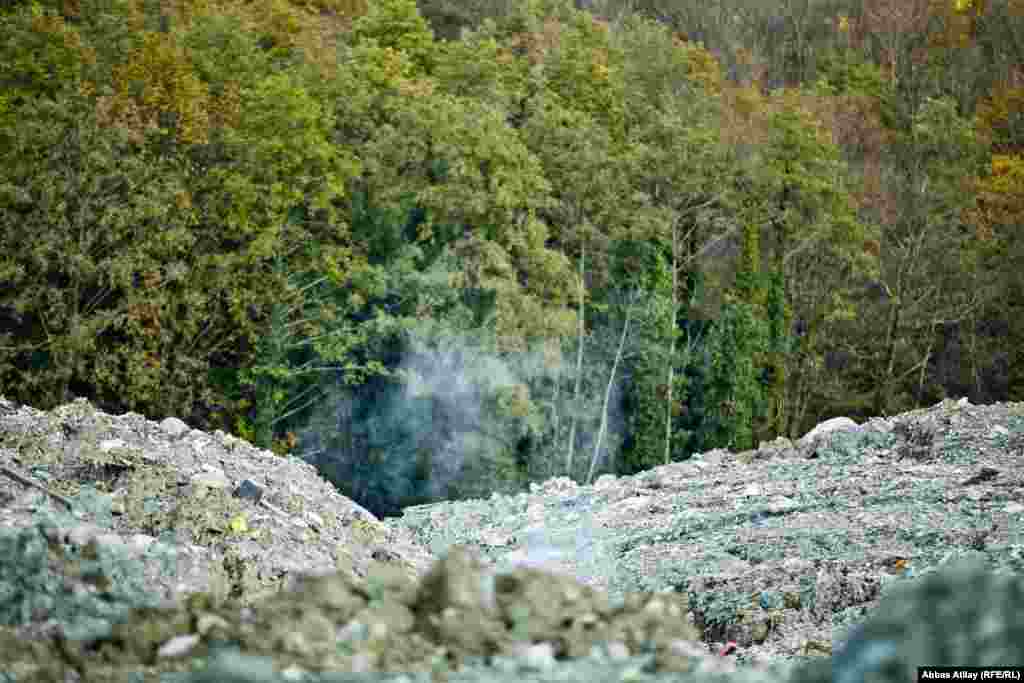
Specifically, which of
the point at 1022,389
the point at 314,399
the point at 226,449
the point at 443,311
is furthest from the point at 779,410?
the point at 226,449

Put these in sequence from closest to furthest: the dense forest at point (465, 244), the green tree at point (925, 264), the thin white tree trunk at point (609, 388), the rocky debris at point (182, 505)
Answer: the rocky debris at point (182, 505)
the dense forest at point (465, 244)
the thin white tree trunk at point (609, 388)
the green tree at point (925, 264)

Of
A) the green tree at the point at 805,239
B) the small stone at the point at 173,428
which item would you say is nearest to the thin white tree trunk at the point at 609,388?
the green tree at the point at 805,239

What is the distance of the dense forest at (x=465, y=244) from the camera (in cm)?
2481

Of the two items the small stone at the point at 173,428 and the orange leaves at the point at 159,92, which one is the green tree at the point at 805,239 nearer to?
the orange leaves at the point at 159,92

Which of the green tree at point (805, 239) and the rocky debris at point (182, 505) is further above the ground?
the rocky debris at point (182, 505)

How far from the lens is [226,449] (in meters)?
13.4

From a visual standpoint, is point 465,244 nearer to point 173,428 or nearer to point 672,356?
point 672,356

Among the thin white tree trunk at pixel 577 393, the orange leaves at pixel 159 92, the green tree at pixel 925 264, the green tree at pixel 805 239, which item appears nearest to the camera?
the orange leaves at pixel 159 92

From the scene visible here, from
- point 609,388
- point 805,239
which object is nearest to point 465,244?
point 609,388

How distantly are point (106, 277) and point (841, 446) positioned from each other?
14.4 metres

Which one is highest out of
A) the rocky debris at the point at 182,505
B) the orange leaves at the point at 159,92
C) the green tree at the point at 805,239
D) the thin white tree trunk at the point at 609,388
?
the rocky debris at the point at 182,505

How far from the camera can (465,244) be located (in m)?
27.2

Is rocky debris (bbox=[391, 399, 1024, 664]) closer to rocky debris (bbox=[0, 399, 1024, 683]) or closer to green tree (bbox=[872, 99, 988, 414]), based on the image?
rocky debris (bbox=[0, 399, 1024, 683])

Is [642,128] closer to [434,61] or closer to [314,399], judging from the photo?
[434,61]
